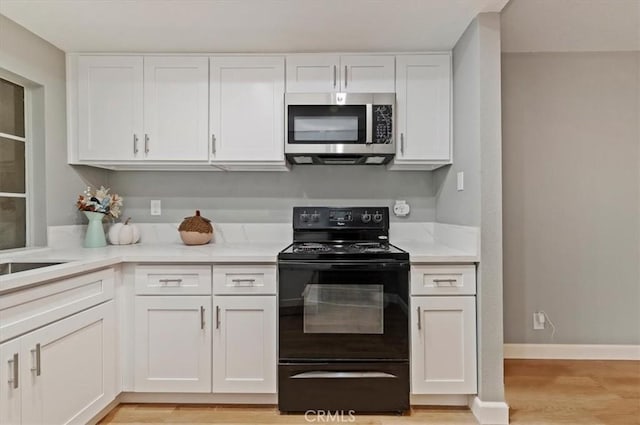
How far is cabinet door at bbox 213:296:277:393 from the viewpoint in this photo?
2.04 meters

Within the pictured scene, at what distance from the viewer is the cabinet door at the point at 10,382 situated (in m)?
1.35

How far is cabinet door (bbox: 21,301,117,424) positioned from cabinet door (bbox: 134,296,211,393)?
0.14 metres

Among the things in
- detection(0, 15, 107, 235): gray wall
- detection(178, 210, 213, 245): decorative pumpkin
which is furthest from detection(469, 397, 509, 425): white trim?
detection(0, 15, 107, 235): gray wall

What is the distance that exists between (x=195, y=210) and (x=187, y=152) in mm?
500

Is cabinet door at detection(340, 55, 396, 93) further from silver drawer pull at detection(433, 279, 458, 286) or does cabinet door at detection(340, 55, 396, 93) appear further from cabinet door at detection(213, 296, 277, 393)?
cabinet door at detection(213, 296, 277, 393)

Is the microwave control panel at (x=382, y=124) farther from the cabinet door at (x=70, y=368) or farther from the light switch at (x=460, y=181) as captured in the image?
the cabinet door at (x=70, y=368)

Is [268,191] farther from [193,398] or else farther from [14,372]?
[14,372]

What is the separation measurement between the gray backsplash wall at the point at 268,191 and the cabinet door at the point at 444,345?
838 mm

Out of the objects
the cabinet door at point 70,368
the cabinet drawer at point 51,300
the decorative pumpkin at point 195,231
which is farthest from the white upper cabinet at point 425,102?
the cabinet door at point 70,368

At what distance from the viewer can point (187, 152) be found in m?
2.42

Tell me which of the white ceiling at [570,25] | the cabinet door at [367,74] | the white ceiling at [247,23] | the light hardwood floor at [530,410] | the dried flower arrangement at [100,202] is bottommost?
the light hardwood floor at [530,410]

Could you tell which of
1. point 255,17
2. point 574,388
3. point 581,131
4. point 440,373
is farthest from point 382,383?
point 581,131

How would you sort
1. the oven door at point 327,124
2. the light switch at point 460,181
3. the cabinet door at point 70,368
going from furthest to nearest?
the oven door at point 327,124, the light switch at point 460,181, the cabinet door at point 70,368

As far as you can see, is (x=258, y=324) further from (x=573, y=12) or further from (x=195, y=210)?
(x=573, y=12)
